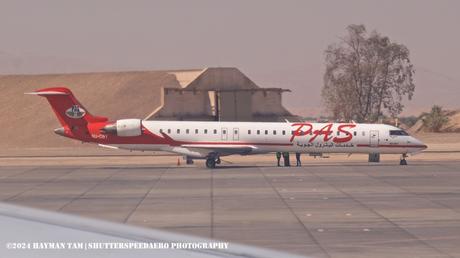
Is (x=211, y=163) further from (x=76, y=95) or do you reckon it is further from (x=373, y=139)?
(x=76, y=95)

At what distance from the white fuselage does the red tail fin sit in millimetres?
2075

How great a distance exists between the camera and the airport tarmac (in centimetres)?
1661

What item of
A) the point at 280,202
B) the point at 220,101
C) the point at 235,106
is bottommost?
the point at 280,202

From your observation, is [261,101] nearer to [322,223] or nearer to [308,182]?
[308,182]

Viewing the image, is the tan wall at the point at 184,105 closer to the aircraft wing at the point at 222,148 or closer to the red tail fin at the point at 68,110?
the red tail fin at the point at 68,110

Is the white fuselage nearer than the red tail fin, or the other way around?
the white fuselage

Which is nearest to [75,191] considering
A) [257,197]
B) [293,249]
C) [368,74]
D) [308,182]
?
[257,197]

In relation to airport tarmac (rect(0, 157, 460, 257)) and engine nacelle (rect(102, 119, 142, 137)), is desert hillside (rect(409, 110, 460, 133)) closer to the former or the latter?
airport tarmac (rect(0, 157, 460, 257))

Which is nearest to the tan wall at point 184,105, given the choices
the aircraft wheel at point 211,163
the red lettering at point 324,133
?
the aircraft wheel at point 211,163

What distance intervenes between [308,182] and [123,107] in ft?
216

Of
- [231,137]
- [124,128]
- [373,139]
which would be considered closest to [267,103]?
[373,139]

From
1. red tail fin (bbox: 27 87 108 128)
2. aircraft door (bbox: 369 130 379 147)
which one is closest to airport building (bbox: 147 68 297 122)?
red tail fin (bbox: 27 87 108 128)

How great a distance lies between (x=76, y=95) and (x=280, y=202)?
82.4m

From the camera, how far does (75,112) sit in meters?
42.9
